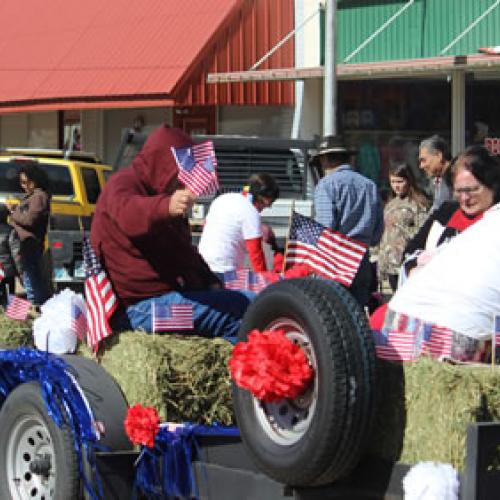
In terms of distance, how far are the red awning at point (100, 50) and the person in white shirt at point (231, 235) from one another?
1221 cm

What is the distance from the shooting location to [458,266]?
4543 millimetres

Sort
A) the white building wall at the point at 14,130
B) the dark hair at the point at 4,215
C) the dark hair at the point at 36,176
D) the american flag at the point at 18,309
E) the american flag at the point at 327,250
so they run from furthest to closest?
the white building wall at the point at 14,130 → the dark hair at the point at 4,215 → the dark hair at the point at 36,176 → the american flag at the point at 18,309 → the american flag at the point at 327,250

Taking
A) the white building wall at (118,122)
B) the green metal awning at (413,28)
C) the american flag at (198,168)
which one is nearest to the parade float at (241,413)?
the american flag at (198,168)


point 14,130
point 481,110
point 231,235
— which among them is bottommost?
point 231,235

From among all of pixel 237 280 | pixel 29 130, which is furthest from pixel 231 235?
pixel 29 130

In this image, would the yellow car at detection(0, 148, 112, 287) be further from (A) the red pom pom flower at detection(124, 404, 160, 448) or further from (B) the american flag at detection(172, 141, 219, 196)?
(A) the red pom pom flower at detection(124, 404, 160, 448)

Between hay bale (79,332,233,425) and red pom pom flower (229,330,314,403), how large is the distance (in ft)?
2.06

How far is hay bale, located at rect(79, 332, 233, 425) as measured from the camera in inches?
203

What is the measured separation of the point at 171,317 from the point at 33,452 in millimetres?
835

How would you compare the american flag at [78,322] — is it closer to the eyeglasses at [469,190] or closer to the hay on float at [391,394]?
the hay on float at [391,394]

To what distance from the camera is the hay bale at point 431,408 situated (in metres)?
4.08

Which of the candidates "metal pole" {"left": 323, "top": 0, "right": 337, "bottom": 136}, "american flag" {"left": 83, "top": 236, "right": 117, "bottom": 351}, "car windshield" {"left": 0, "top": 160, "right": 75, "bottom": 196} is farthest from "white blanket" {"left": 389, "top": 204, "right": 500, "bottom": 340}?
"car windshield" {"left": 0, "top": 160, "right": 75, "bottom": 196}

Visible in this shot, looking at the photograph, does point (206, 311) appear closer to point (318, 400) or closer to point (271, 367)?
point (271, 367)

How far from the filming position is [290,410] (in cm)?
457
